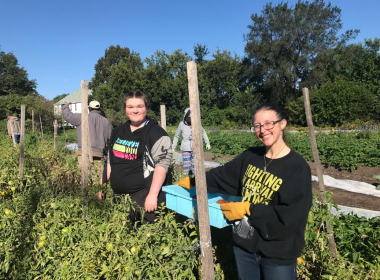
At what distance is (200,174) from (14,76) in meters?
58.0

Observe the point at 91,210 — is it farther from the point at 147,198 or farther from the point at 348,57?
the point at 348,57

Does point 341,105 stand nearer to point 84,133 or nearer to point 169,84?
point 169,84

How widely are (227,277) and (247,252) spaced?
0.86 m

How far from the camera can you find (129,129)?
257cm

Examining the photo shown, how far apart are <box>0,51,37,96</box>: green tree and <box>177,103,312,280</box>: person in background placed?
5561 centimetres

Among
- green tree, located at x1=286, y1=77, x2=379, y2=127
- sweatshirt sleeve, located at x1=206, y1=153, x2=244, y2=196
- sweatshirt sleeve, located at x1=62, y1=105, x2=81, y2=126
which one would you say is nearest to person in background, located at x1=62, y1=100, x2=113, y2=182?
sweatshirt sleeve, located at x1=62, y1=105, x2=81, y2=126

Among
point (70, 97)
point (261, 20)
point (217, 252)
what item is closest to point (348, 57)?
point (261, 20)

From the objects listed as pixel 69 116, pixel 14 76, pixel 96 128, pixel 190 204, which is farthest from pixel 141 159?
pixel 14 76

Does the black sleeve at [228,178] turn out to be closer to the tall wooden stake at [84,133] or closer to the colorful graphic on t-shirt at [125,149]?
the colorful graphic on t-shirt at [125,149]

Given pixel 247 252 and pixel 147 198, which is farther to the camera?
pixel 147 198

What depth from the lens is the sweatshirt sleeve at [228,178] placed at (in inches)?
76.0

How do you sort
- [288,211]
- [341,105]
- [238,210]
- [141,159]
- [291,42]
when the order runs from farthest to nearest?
[291,42], [341,105], [141,159], [238,210], [288,211]

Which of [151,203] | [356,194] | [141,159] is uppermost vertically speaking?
[141,159]

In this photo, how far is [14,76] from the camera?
4944cm
